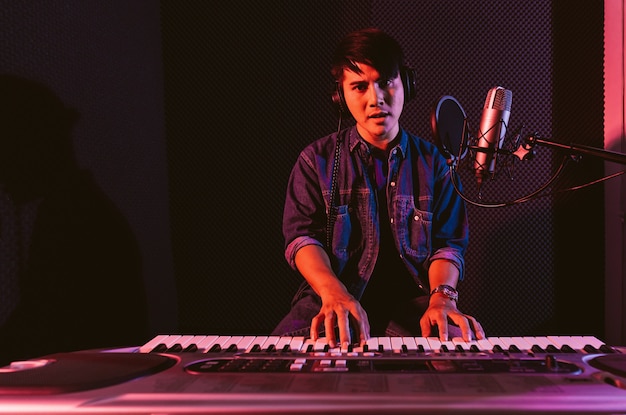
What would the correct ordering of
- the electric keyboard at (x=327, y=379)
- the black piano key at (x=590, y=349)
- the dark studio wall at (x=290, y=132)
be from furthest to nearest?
1. the dark studio wall at (x=290, y=132)
2. the black piano key at (x=590, y=349)
3. the electric keyboard at (x=327, y=379)

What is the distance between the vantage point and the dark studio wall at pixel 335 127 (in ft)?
7.84

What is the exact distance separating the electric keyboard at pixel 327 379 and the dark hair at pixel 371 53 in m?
1.04

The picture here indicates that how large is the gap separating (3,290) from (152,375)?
0.91 metres

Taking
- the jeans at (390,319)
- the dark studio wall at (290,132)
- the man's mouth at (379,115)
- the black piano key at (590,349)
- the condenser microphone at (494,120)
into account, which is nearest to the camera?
the black piano key at (590,349)

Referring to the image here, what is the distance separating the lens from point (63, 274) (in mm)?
1802

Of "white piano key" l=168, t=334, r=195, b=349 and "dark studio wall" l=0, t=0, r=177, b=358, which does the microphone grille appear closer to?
"white piano key" l=168, t=334, r=195, b=349

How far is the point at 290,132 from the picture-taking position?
8.21ft

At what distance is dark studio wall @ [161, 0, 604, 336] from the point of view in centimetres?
239

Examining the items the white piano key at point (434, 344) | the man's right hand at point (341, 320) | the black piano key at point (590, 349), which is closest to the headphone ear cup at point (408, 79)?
the man's right hand at point (341, 320)

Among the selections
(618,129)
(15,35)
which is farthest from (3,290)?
(618,129)

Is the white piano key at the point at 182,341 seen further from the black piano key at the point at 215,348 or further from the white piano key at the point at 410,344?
the white piano key at the point at 410,344

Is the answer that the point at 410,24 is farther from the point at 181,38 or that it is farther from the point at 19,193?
the point at 19,193

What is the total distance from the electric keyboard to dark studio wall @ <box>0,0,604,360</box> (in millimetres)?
1386

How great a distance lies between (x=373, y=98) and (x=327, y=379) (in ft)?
3.88
